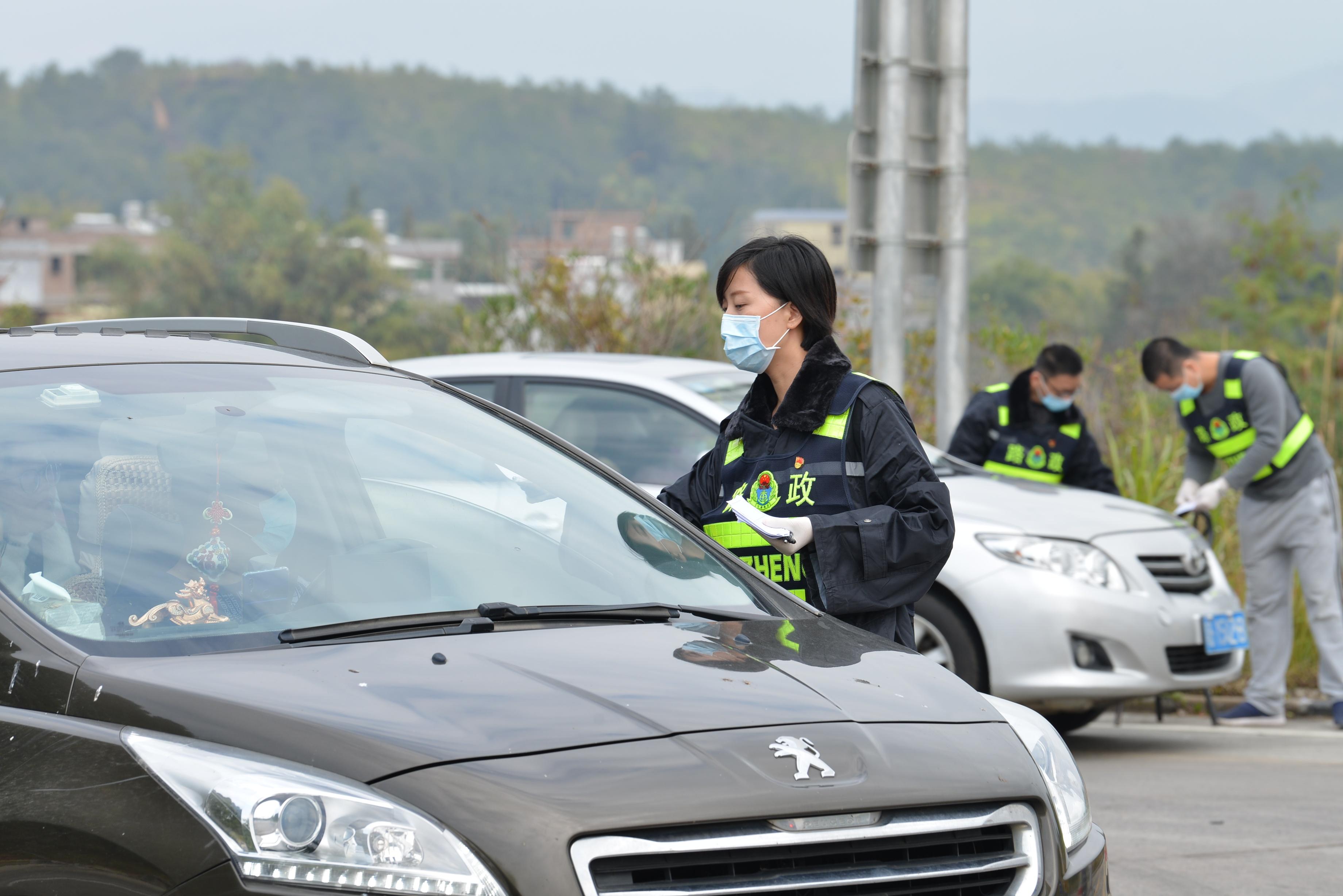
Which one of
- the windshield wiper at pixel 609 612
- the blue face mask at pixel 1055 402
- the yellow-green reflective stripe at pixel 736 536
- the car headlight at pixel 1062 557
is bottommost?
the car headlight at pixel 1062 557

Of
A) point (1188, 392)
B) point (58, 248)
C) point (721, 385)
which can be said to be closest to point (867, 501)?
point (721, 385)

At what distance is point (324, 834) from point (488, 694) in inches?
13.2

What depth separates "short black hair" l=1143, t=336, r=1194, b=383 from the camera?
24.8 feet

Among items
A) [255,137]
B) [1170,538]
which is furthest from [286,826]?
[255,137]

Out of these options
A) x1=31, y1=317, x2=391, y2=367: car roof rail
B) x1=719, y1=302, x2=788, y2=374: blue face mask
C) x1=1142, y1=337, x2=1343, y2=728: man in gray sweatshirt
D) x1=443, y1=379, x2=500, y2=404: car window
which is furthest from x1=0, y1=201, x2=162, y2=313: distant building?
x1=719, y1=302, x2=788, y2=374: blue face mask

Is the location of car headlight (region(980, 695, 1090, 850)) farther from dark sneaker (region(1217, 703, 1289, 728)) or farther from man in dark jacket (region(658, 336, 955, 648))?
dark sneaker (region(1217, 703, 1289, 728))

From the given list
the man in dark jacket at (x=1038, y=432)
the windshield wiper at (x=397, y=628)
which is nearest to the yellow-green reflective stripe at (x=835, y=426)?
the windshield wiper at (x=397, y=628)

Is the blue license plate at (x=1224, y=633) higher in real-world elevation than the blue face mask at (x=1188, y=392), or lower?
lower

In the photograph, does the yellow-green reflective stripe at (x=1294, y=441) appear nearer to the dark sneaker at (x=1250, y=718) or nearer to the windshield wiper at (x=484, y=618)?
the dark sneaker at (x=1250, y=718)

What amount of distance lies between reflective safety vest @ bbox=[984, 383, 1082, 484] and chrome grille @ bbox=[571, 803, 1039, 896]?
5.58 metres

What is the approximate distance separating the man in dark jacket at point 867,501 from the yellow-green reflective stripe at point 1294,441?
449cm

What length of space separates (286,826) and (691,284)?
10431mm

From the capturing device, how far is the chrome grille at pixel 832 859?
2068 mm

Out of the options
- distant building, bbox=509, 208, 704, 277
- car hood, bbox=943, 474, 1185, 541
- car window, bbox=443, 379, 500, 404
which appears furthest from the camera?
distant building, bbox=509, 208, 704, 277
